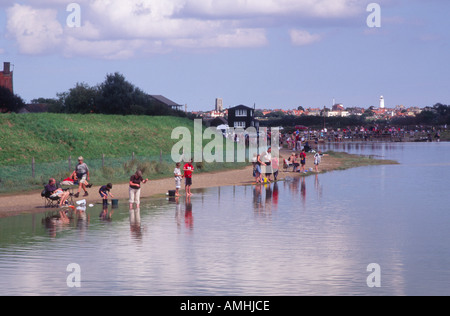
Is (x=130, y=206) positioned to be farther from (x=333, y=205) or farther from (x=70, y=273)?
(x=70, y=273)

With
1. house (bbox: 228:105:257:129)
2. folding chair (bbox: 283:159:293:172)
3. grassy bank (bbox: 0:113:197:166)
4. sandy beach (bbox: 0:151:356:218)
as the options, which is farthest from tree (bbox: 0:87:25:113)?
folding chair (bbox: 283:159:293:172)

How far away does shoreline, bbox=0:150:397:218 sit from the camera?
2605cm

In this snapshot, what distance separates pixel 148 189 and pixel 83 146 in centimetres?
2693

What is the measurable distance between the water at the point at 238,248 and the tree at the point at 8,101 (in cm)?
6365

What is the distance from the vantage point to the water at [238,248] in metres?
14.3

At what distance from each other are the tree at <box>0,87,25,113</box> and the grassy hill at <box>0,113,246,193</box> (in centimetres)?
2183

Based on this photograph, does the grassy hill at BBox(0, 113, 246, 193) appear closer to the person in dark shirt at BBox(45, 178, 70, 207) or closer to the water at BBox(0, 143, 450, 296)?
the person in dark shirt at BBox(45, 178, 70, 207)

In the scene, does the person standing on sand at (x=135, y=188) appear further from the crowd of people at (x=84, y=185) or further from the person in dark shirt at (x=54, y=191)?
the person in dark shirt at (x=54, y=191)

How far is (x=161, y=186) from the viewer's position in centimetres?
3522

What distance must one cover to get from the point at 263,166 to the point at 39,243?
69.1 feet

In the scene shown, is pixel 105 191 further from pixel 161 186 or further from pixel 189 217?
pixel 161 186

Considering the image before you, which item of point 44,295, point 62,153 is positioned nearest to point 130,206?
point 44,295

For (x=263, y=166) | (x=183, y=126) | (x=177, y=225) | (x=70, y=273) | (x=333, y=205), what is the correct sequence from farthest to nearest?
(x=183, y=126), (x=263, y=166), (x=333, y=205), (x=177, y=225), (x=70, y=273)
